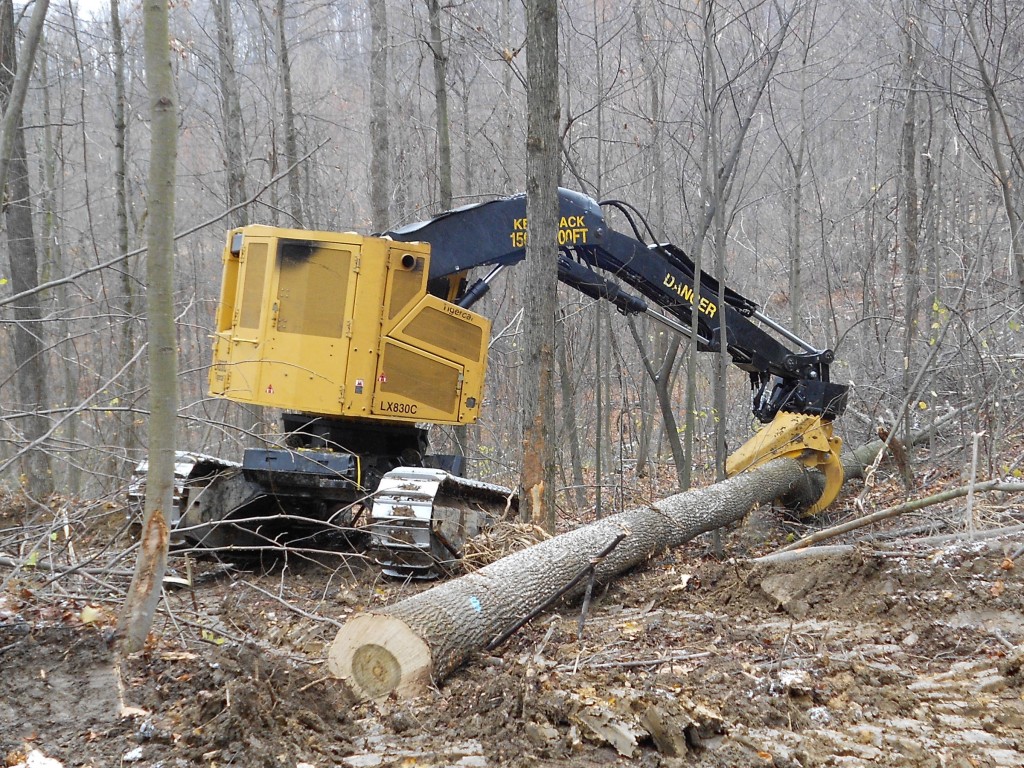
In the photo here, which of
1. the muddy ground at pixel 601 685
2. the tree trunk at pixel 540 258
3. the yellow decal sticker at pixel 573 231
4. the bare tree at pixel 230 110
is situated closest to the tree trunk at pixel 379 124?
the bare tree at pixel 230 110

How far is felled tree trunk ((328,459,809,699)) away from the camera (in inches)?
175

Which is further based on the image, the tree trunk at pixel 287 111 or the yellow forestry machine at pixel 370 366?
the tree trunk at pixel 287 111

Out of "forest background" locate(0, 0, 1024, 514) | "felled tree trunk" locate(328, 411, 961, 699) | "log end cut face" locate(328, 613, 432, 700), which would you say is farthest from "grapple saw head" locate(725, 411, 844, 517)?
"log end cut face" locate(328, 613, 432, 700)

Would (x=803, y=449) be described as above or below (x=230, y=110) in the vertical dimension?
below

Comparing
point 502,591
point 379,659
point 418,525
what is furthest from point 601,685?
point 418,525

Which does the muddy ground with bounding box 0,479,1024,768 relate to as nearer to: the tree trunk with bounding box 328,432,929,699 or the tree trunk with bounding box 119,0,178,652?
the tree trunk with bounding box 328,432,929,699

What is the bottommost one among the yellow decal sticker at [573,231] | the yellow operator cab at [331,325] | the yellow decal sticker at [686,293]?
the yellow operator cab at [331,325]

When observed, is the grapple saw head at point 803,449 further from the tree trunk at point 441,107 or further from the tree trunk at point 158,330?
the tree trunk at point 158,330

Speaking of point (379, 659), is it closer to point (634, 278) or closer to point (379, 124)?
point (634, 278)

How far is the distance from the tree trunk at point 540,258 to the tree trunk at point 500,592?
803 mm

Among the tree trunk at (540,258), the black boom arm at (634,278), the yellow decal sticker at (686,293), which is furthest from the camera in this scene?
the yellow decal sticker at (686,293)

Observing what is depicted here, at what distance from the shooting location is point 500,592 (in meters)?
5.41

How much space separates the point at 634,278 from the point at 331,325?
3115 mm

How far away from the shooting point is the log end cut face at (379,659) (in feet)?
14.4
